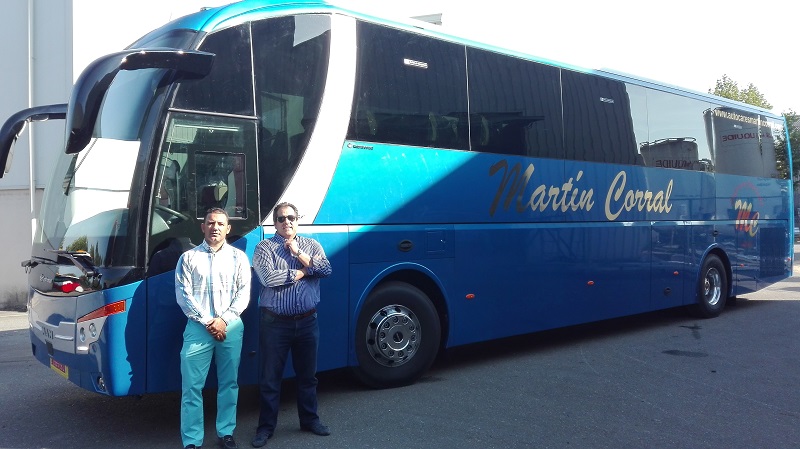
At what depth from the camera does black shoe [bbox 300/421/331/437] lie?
579 cm

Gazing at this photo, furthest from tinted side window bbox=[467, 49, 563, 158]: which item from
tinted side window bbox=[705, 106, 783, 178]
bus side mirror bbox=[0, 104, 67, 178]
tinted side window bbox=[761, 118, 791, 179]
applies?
tinted side window bbox=[761, 118, 791, 179]

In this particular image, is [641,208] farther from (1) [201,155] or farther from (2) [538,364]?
(1) [201,155]

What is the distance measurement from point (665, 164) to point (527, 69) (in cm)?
334

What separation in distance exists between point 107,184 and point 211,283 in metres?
1.14

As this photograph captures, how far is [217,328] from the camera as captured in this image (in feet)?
17.5

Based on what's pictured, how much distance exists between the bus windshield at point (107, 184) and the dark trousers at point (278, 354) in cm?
114

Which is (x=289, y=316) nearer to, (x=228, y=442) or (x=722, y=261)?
(x=228, y=442)

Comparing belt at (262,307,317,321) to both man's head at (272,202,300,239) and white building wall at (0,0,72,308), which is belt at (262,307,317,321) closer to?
man's head at (272,202,300,239)

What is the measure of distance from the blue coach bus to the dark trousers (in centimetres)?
45

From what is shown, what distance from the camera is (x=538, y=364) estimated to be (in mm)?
8641

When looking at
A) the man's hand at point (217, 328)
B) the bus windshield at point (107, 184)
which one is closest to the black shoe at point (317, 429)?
the man's hand at point (217, 328)

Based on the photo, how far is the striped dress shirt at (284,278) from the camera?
5586 mm

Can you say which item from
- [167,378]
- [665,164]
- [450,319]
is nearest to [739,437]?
[450,319]

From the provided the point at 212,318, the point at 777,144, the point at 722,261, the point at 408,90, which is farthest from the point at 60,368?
the point at 777,144
